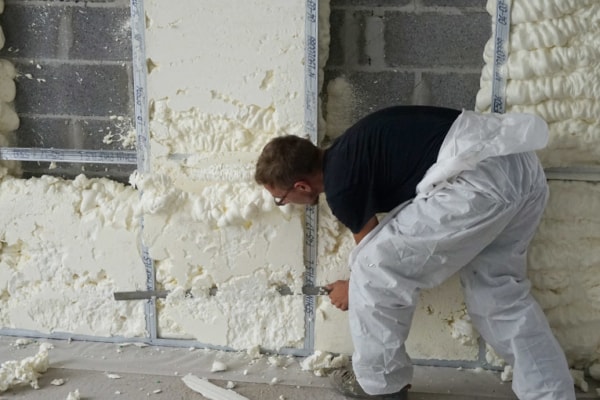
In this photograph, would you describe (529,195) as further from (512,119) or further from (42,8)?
(42,8)

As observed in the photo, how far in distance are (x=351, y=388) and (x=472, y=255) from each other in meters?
0.62

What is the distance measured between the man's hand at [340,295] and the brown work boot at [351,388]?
0.23 m

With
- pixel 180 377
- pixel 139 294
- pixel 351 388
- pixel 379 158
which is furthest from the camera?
pixel 139 294

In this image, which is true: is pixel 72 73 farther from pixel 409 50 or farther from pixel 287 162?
pixel 409 50

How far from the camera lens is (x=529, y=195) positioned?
1787 mm

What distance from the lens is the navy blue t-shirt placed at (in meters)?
1.78

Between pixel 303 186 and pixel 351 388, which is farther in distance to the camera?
pixel 351 388

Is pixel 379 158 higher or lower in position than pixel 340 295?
higher

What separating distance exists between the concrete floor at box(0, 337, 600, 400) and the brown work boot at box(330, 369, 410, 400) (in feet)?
0.10

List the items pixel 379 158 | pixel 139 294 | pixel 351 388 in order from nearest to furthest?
pixel 379 158
pixel 351 388
pixel 139 294

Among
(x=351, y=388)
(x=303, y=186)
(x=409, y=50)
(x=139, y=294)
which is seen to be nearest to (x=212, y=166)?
(x=303, y=186)

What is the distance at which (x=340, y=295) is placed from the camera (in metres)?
2.11

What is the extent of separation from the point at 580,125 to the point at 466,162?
1.73ft

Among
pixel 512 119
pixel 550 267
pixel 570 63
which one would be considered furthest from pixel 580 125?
pixel 550 267
